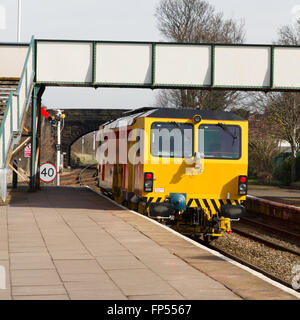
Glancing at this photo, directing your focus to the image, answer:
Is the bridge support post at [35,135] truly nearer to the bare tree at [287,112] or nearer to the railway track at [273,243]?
the railway track at [273,243]

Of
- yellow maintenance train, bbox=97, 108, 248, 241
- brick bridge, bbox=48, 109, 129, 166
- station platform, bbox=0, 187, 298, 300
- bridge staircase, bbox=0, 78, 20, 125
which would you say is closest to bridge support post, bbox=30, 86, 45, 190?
bridge staircase, bbox=0, 78, 20, 125

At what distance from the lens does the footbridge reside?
78.5 ft

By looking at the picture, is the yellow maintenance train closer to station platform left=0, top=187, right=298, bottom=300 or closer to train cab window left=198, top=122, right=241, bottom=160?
train cab window left=198, top=122, right=241, bottom=160

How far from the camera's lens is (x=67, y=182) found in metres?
44.3

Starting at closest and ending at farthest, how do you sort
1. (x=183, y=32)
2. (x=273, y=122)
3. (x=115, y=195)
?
(x=115, y=195) → (x=273, y=122) → (x=183, y=32)

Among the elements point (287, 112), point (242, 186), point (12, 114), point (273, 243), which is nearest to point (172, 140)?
point (242, 186)

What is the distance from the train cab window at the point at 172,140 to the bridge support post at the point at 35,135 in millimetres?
9604

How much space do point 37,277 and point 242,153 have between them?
27.3ft

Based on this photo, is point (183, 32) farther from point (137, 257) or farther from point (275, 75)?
point (137, 257)

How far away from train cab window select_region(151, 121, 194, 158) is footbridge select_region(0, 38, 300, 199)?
9.28 m

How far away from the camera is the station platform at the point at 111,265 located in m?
7.25

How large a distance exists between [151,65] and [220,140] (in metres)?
9.58

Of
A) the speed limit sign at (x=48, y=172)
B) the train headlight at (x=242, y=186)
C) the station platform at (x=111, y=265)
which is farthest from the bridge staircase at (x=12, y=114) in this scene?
the train headlight at (x=242, y=186)

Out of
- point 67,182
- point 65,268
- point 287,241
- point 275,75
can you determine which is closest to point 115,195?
point 287,241
